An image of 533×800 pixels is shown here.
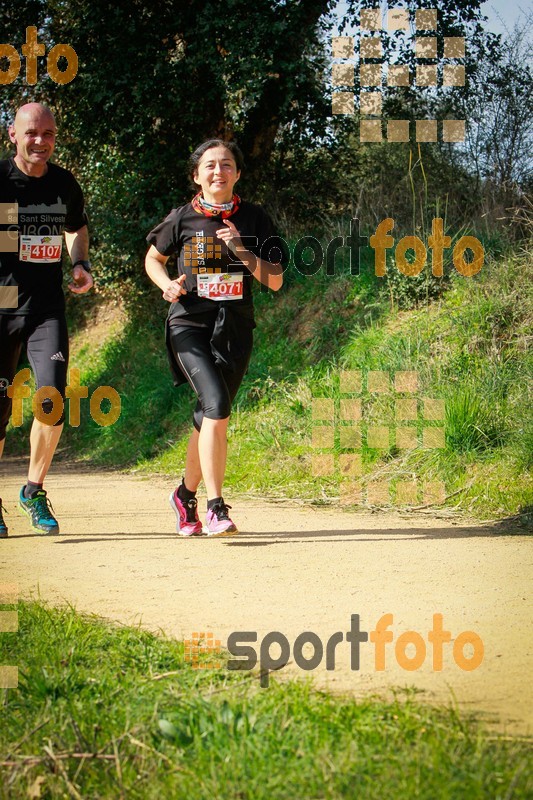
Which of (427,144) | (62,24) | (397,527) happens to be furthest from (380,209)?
(397,527)

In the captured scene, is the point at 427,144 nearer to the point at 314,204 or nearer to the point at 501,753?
the point at 314,204

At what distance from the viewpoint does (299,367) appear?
427 inches

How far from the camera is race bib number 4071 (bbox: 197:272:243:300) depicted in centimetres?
615

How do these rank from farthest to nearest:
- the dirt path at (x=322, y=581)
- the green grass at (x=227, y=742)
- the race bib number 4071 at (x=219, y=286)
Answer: the race bib number 4071 at (x=219, y=286)
the dirt path at (x=322, y=581)
the green grass at (x=227, y=742)

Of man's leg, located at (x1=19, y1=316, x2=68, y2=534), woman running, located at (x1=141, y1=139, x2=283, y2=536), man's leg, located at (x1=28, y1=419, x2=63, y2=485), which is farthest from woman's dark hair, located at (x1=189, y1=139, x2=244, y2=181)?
man's leg, located at (x1=28, y1=419, x2=63, y2=485)

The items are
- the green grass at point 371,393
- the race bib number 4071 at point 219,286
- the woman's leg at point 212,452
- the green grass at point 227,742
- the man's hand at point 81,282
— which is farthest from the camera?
the green grass at point 371,393

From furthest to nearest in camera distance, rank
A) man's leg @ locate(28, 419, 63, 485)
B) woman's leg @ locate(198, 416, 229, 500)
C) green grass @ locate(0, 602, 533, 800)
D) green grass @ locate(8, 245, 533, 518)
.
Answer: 1. green grass @ locate(8, 245, 533, 518)
2. man's leg @ locate(28, 419, 63, 485)
3. woman's leg @ locate(198, 416, 229, 500)
4. green grass @ locate(0, 602, 533, 800)

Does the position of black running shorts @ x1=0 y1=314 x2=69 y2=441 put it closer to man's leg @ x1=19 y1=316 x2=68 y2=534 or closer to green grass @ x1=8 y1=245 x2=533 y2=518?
man's leg @ x1=19 y1=316 x2=68 y2=534

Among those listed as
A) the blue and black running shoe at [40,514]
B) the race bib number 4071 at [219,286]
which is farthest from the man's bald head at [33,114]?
the blue and black running shoe at [40,514]

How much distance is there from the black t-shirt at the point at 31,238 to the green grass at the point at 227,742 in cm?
356

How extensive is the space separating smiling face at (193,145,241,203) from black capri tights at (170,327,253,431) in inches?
33.2

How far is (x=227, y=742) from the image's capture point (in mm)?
2438

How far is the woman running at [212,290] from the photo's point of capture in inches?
239

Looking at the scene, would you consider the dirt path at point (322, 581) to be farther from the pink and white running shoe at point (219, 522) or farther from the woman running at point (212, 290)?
the woman running at point (212, 290)
